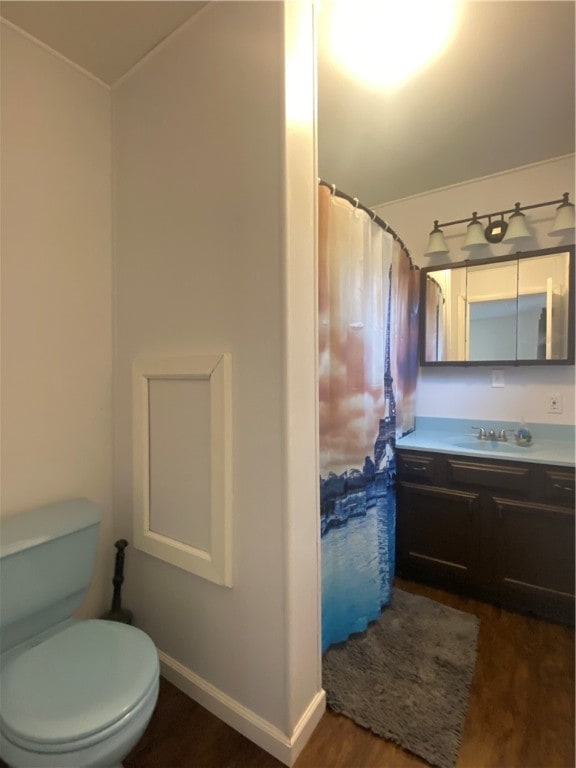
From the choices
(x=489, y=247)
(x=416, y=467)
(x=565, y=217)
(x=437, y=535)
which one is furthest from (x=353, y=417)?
(x=565, y=217)

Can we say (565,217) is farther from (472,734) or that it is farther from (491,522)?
(472,734)

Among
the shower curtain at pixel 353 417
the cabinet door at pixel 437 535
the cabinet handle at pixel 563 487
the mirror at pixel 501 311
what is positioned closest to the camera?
the shower curtain at pixel 353 417

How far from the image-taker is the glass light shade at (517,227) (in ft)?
6.73

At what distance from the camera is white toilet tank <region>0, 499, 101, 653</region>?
43.2 inches

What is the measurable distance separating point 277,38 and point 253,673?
1979 mm

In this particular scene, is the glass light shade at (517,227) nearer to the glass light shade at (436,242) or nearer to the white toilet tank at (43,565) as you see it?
the glass light shade at (436,242)

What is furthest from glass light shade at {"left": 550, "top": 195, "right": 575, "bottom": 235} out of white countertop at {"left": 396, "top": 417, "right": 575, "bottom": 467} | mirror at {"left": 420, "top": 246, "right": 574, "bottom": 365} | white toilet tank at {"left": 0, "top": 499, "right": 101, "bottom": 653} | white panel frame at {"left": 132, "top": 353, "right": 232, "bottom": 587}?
white toilet tank at {"left": 0, "top": 499, "right": 101, "bottom": 653}

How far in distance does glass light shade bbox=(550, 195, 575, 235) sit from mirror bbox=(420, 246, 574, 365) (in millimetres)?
111

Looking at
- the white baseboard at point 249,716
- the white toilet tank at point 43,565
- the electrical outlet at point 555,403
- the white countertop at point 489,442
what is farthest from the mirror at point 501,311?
the white toilet tank at point 43,565

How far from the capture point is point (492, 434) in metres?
2.16

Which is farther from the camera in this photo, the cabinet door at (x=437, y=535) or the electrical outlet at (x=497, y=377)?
the electrical outlet at (x=497, y=377)

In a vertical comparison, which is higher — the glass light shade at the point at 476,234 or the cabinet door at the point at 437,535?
the glass light shade at the point at 476,234

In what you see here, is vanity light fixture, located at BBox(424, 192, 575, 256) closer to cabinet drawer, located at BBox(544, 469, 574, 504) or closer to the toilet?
cabinet drawer, located at BBox(544, 469, 574, 504)

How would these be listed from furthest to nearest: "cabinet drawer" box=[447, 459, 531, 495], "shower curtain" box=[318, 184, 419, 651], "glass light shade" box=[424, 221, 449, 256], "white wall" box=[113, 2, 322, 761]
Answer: "glass light shade" box=[424, 221, 449, 256]
"cabinet drawer" box=[447, 459, 531, 495]
"shower curtain" box=[318, 184, 419, 651]
"white wall" box=[113, 2, 322, 761]
